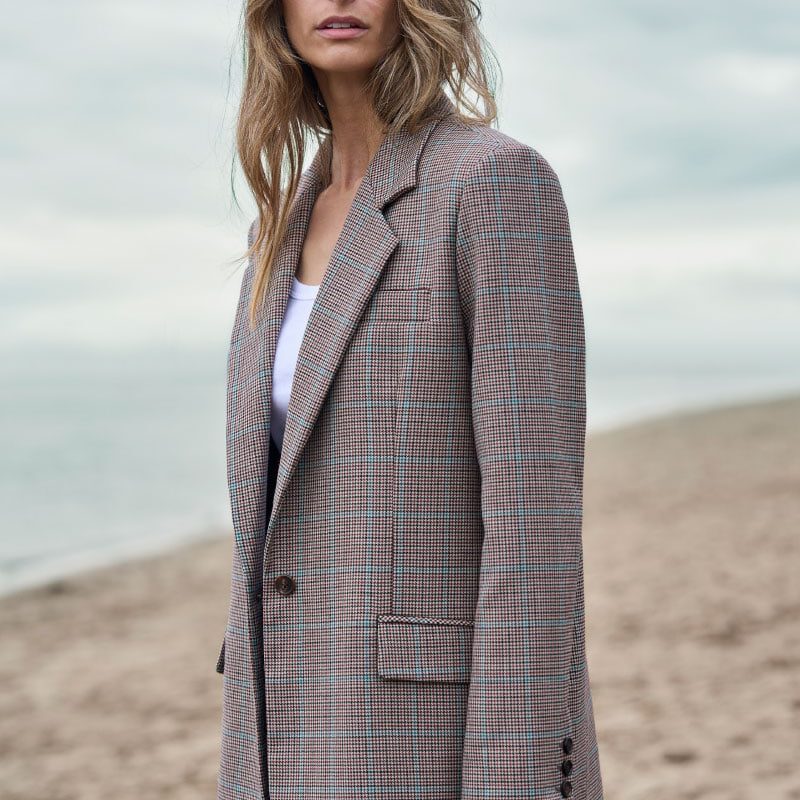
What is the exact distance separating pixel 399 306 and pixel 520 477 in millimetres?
287

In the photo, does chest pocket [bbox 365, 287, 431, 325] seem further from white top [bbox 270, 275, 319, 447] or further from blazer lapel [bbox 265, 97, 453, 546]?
white top [bbox 270, 275, 319, 447]

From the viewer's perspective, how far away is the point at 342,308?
1635mm

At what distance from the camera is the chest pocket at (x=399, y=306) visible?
1.57 m

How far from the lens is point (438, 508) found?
156cm

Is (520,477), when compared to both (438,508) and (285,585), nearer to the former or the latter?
(438,508)
